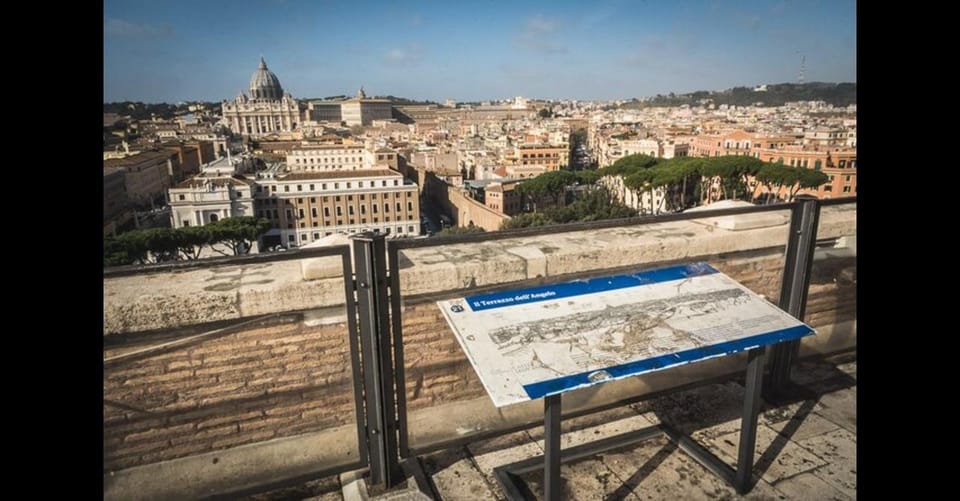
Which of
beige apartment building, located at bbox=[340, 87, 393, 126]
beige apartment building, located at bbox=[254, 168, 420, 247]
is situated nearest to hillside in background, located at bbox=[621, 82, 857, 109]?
beige apartment building, located at bbox=[254, 168, 420, 247]

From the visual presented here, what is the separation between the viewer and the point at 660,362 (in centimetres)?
160

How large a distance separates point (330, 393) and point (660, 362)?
1258 millimetres

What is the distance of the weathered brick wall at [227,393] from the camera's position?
182 cm

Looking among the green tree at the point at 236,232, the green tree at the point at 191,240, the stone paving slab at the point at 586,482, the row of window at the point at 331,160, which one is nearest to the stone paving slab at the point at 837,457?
the stone paving slab at the point at 586,482

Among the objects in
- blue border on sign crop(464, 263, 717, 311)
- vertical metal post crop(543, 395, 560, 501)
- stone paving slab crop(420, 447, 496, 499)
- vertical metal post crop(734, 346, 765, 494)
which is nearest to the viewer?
vertical metal post crop(543, 395, 560, 501)

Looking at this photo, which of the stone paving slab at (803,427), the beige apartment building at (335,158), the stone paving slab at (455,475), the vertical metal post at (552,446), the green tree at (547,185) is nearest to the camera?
the vertical metal post at (552,446)

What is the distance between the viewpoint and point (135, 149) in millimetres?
56750

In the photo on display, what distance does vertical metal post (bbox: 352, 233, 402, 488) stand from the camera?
1.75m

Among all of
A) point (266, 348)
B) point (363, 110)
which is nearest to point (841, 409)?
point (266, 348)

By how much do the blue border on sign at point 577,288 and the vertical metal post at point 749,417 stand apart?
0.38m

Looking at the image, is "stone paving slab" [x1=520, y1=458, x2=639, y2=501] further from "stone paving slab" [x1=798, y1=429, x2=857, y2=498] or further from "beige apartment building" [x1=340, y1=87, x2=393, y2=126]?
"beige apartment building" [x1=340, y1=87, x2=393, y2=126]

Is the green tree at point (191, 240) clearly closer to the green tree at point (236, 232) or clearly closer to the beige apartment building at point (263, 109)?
the green tree at point (236, 232)

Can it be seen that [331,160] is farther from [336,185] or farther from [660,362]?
[660,362]
